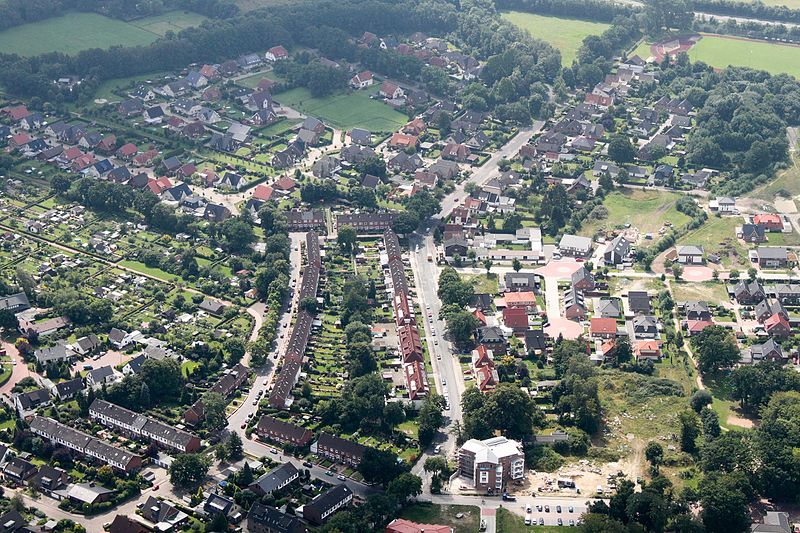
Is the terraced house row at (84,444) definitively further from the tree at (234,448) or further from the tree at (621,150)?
the tree at (621,150)

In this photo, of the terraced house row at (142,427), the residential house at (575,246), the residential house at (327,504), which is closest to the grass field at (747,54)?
the residential house at (575,246)

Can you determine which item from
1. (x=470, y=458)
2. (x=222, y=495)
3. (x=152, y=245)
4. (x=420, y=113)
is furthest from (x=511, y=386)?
(x=420, y=113)

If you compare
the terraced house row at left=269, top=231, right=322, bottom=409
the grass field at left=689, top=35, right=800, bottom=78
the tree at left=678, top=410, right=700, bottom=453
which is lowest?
the terraced house row at left=269, top=231, right=322, bottom=409

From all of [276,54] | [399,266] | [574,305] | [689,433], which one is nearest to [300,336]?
[399,266]

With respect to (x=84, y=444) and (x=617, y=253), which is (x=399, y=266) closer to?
(x=617, y=253)

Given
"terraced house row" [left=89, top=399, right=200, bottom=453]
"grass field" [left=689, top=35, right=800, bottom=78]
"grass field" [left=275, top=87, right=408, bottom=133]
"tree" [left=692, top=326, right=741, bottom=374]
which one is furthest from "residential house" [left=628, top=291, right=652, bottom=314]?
"grass field" [left=689, top=35, right=800, bottom=78]

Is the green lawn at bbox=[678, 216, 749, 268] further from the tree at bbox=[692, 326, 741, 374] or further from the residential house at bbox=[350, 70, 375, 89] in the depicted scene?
the residential house at bbox=[350, 70, 375, 89]

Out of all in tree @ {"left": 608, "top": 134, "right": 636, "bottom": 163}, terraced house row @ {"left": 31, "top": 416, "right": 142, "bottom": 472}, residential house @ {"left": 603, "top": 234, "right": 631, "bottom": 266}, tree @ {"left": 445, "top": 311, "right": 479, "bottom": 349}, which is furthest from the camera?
tree @ {"left": 608, "top": 134, "right": 636, "bottom": 163}

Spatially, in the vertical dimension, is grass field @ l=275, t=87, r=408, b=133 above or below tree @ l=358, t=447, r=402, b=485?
below
